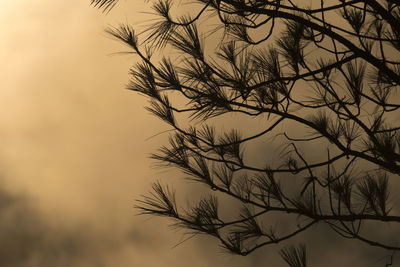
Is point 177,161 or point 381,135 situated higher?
point 177,161

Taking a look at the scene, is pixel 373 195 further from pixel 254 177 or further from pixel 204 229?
pixel 204 229

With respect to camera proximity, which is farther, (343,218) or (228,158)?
(228,158)

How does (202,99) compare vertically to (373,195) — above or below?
above

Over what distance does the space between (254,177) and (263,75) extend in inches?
10.3

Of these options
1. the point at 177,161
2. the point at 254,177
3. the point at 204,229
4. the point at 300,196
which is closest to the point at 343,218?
the point at 300,196

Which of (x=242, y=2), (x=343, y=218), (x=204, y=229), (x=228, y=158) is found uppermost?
(x=242, y=2)

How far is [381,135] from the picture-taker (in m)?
1.28

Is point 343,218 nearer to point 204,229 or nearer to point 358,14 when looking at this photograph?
point 204,229

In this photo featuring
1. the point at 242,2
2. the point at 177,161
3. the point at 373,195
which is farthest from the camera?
the point at 177,161

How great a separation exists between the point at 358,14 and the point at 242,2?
0.44 meters

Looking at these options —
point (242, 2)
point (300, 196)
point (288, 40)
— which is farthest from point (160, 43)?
point (300, 196)

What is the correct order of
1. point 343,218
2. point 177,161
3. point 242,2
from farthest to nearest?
point 177,161
point 343,218
point 242,2

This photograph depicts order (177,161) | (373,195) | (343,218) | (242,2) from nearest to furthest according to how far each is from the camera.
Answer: (242,2) → (343,218) → (373,195) → (177,161)

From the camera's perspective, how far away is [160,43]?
107 cm
